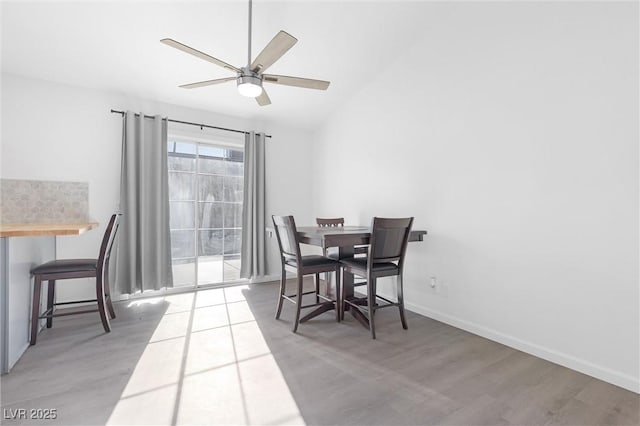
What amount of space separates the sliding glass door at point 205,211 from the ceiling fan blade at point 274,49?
7.08ft

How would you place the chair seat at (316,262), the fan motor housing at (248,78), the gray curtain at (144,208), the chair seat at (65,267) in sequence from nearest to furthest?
the fan motor housing at (248,78) < the chair seat at (65,267) < the chair seat at (316,262) < the gray curtain at (144,208)

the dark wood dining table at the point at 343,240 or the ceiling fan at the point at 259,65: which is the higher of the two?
the ceiling fan at the point at 259,65

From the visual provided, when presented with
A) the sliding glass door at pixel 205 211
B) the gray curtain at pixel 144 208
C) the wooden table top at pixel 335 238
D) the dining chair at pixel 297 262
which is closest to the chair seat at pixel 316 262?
the dining chair at pixel 297 262

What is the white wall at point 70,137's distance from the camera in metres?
2.80

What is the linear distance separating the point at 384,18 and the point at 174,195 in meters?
3.13

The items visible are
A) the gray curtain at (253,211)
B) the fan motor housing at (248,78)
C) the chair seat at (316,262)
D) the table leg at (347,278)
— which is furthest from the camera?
the gray curtain at (253,211)

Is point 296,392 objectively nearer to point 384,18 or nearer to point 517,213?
point 517,213

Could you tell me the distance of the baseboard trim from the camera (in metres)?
1.73

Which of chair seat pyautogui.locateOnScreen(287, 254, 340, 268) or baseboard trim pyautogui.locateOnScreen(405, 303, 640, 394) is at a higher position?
chair seat pyautogui.locateOnScreen(287, 254, 340, 268)

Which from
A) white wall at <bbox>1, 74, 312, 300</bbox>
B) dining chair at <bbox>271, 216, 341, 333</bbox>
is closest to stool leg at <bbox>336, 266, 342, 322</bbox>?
dining chair at <bbox>271, 216, 341, 333</bbox>

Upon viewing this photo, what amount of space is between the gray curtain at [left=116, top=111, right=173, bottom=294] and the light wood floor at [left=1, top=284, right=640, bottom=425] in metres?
0.78

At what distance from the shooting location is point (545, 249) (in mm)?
2074

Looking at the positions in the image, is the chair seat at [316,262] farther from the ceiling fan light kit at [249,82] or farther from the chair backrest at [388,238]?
the ceiling fan light kit at [249,82]

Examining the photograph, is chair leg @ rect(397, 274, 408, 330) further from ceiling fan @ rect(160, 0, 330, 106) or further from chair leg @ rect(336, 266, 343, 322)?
ceiling fan @ rect(160, 0, 330, 106)
